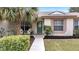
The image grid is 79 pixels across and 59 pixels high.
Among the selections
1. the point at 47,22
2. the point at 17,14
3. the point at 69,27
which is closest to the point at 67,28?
the point at 69,27

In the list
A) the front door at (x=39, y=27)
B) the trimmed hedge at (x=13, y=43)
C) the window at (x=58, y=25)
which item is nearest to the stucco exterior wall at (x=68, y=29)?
the window at (x=58, y=25)

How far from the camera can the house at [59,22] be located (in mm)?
12982

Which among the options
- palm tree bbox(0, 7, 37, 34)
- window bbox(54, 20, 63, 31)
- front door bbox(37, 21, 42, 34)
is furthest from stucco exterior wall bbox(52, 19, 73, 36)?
palm tree bbox(0, 7, 37, 34)

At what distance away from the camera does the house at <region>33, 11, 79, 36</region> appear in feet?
42.6

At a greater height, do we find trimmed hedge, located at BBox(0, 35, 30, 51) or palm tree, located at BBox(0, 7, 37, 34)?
palm tree, located at BBox(0, 7, 37, 34)

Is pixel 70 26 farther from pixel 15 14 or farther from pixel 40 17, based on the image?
pixel 15 14

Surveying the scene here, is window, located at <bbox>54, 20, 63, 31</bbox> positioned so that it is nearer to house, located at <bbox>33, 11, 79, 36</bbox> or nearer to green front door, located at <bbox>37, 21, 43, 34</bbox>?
house, located at <bbox>33, 11, 79, 36</bbox>

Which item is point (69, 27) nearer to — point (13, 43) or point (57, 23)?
point (57, 23)

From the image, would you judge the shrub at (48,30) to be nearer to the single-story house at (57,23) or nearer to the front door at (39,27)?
the single-story house at (57,23)

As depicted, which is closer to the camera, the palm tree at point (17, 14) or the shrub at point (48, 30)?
the palm tree at point (17, 14)
